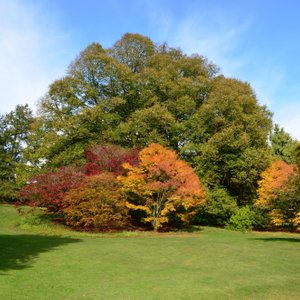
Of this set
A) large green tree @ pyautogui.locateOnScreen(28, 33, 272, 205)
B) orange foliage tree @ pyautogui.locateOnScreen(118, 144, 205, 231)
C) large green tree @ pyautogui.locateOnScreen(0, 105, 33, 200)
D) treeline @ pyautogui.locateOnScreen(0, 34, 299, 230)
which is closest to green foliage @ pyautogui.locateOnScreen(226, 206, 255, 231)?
treeline @ pyautogui.locateOnScreen(0, 34, 299, 230)

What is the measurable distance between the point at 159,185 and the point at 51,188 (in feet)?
22.6

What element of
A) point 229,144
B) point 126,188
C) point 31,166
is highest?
point 229,144

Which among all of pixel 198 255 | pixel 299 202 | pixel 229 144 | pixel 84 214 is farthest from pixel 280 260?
pixel 229 144

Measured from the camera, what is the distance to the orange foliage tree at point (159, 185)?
23.2m

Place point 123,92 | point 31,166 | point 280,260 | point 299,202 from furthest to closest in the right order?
point 123,92
point 31,166
point 299,202
point 280,260

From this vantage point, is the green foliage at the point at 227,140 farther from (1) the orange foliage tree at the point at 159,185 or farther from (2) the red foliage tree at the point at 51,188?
(2) the red foliage tree at the point at 51,188

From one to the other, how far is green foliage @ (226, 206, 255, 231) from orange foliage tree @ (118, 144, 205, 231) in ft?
17.8

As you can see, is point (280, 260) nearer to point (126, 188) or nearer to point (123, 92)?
point (126, 188)

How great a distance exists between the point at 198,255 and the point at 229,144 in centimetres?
1691

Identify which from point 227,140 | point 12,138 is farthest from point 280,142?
point 12,138

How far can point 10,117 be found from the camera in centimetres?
4509

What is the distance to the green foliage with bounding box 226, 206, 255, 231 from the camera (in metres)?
27.9

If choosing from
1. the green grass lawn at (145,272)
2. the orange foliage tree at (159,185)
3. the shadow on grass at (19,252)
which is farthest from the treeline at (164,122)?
the green grass lawn at (145,272)

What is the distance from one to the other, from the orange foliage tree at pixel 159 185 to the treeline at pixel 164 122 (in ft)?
9.94
